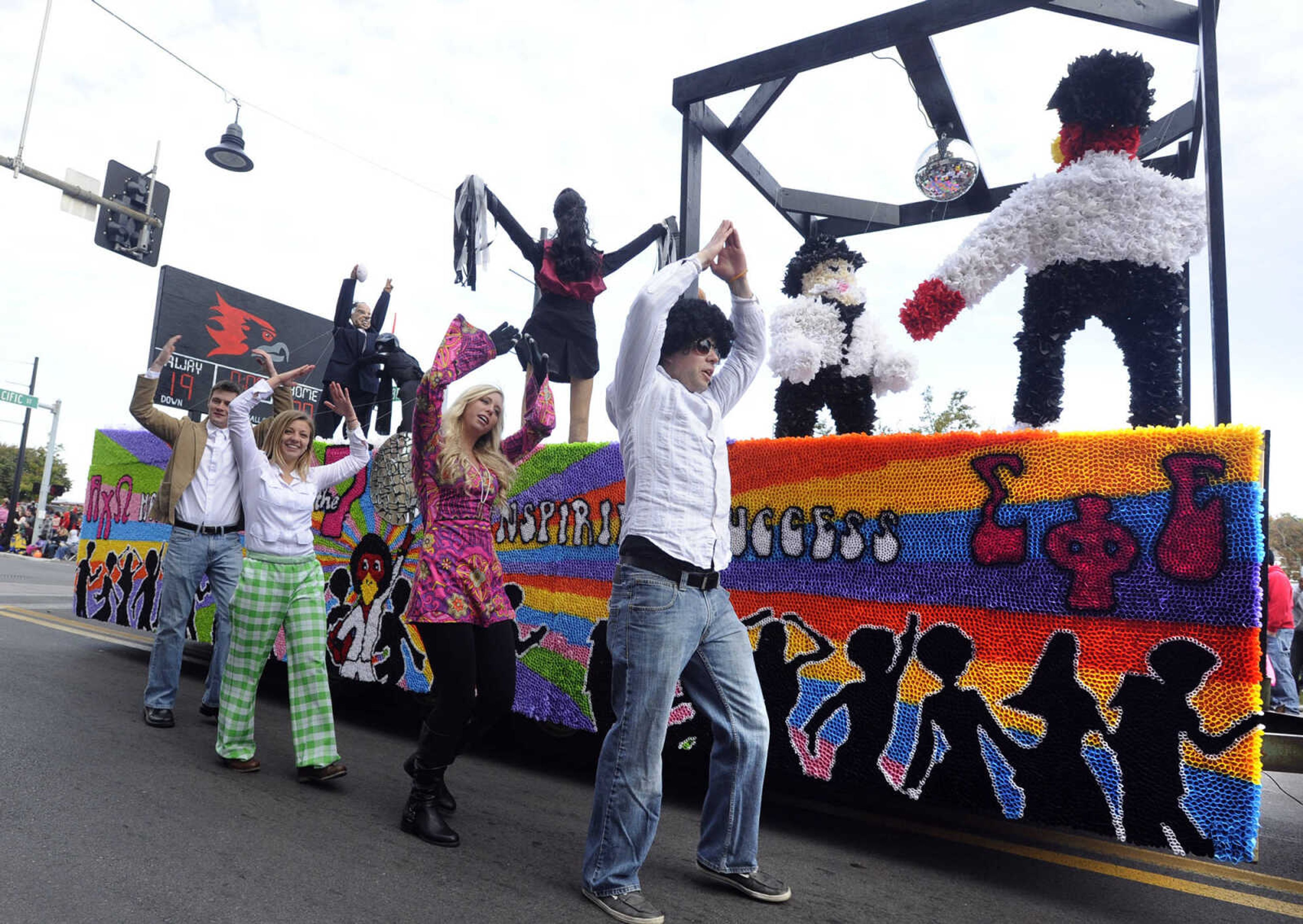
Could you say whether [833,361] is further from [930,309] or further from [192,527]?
[192,527]

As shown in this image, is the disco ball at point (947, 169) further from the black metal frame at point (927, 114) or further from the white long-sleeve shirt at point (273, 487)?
the white long-sleeve shirt at point (273, 487)

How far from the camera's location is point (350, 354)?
6.14 metres

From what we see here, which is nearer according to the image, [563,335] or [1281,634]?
[563,335]

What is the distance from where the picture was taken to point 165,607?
4586 mm

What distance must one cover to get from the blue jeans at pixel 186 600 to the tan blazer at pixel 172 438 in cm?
35

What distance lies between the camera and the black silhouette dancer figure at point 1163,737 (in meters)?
2.70

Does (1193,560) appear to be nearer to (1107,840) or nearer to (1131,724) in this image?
(1131,724)

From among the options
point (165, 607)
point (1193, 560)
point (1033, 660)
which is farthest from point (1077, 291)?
point (165, 607)

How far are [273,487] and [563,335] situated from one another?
5.83 feet

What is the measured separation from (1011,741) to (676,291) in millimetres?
1905

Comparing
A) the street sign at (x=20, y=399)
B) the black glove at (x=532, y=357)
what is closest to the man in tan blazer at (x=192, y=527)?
the black glove at (x=532, y=357)

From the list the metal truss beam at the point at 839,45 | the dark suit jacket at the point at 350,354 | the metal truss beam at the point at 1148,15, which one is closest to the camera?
the metal truss beam at the point at 1148,15

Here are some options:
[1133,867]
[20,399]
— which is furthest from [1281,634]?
[20,399]

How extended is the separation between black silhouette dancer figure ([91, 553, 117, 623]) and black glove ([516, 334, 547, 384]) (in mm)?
5074
